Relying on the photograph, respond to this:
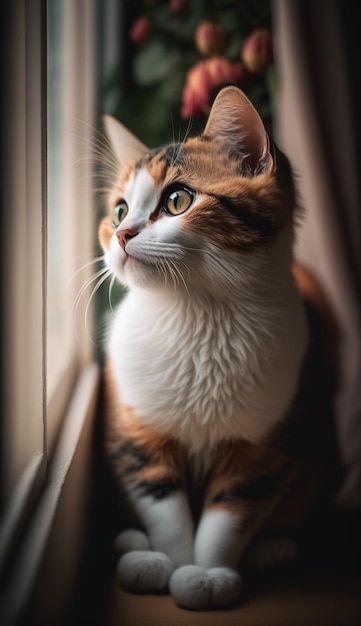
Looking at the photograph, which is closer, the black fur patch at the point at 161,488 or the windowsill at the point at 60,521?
the windowsill at the point at 60,521

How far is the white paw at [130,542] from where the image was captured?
832 mm

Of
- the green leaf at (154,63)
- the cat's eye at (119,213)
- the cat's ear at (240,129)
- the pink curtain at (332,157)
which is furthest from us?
the green leaf at (154,63)

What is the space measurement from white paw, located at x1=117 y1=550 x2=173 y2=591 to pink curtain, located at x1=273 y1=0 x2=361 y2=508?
0.41 m

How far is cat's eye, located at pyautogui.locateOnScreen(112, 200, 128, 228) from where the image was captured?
81 cm

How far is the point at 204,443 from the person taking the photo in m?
0.80

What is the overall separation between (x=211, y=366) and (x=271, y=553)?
12.5 inches

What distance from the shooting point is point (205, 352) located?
0.77 m

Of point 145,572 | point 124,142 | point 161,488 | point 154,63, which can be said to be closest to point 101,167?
point 124,142

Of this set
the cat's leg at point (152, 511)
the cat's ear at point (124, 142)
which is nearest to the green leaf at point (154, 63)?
the cat's ear at point (124, 142)

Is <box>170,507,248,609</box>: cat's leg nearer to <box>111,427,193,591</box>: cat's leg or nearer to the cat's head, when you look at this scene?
<box>111,427,193,591</box>: cat's leg

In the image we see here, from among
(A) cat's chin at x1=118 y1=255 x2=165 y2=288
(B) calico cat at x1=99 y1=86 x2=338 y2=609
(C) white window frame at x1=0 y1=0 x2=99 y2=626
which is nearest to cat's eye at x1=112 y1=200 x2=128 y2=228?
(B) calico cat at x1=99 y1=86 x2=338 y2=609

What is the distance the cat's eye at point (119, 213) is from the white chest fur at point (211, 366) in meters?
0.11

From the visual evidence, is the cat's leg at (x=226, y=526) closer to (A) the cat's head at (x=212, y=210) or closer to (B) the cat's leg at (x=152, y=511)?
(B) the cat's leg at (x=152, y=511)

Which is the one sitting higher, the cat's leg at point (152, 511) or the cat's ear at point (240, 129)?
the cat's ear at point (240, 129)
